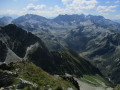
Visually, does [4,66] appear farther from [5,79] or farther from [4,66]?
[5,79]

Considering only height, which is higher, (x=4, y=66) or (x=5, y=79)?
(x=5, y=79)

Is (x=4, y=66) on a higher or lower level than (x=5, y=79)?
lower

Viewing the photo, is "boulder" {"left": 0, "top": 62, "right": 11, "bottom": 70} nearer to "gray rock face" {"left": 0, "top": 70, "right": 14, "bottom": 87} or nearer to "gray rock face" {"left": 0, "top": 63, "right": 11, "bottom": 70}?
"gray rock face" {"left": 0, "top": 63, "right": 11, "bottom": 70}

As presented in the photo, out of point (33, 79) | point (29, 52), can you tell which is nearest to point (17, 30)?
point (29, 52)

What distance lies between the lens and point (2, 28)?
616 ft

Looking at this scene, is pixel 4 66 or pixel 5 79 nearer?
pixel 5 79

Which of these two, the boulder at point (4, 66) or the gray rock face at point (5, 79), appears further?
the boulder at point (4, 66)

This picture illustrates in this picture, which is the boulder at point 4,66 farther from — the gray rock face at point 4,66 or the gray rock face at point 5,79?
the gray rock face at point 5,79

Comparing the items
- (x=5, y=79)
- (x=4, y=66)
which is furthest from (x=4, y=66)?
(x=5, y=79)

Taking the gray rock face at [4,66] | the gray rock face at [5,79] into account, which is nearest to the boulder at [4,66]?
the gray rock face at [4,66]

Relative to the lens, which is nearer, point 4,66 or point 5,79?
point 5,79

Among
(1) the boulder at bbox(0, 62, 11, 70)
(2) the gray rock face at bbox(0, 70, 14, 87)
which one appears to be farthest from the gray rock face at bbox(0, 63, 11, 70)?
(2) the gray rock face at bbox(0, 70, 14, 87)

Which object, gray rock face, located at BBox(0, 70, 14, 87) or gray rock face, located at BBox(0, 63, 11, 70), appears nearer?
gray rock face, located at BBox(0, 70, 14, 87)

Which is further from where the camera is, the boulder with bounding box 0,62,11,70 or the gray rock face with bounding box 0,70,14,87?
the boulder with bounding box 0,62,11,70
